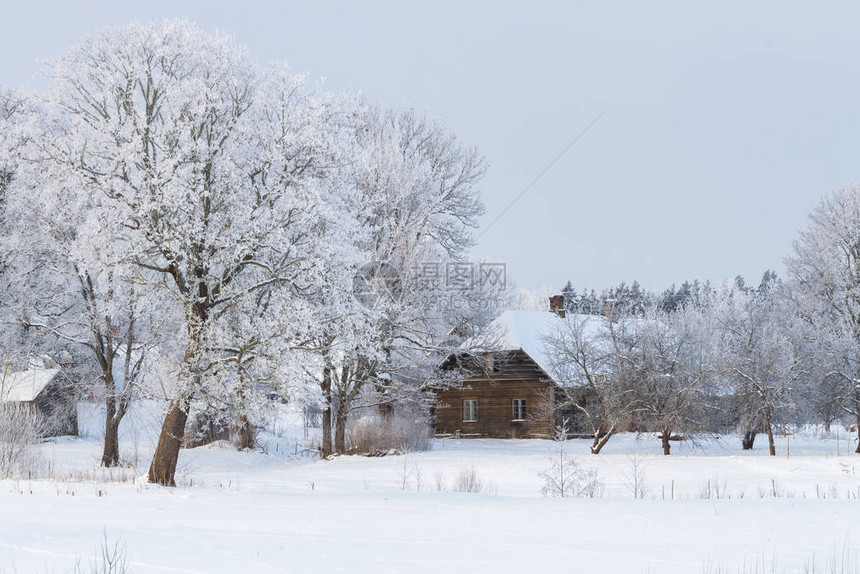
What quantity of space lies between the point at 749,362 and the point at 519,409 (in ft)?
40.7

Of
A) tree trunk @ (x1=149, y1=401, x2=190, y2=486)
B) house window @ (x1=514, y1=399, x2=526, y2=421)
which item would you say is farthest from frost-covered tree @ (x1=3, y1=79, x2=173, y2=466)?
house window @ (x1=514, y1=399, x2=526, y2=421)

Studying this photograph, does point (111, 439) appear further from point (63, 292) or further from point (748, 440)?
point (748, 440)

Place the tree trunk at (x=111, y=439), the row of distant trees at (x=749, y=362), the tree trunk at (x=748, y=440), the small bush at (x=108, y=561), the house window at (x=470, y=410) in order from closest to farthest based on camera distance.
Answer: the small bush at (x=108, y=561) < the tree trunk at (x=111, y=439) < the row of distant trees at (x=749, y=362) < the tree trunk at (x=748, y=440) < the house window at (x=470, y=410)

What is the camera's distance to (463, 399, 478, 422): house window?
40156 mm

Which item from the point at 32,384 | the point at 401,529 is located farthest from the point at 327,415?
the point at 401,529

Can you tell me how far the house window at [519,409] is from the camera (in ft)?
128

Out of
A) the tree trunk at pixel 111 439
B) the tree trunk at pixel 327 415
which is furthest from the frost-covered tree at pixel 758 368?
the tree trunk at pixel 111 439

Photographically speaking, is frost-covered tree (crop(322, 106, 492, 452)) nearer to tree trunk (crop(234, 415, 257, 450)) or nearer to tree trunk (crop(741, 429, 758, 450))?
tree trunk (crop(234, 415, 257, 450))

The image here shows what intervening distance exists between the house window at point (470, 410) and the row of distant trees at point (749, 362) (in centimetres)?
815

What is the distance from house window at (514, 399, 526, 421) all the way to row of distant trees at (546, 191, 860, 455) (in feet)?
20.0

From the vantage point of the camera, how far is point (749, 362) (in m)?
30.7

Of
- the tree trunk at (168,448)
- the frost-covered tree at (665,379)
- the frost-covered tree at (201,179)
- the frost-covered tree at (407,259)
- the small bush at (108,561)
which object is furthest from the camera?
the frost-covered tree at (665,379)

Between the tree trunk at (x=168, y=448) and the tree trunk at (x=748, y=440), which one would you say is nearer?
the tree trunk at (x=168, y=448)

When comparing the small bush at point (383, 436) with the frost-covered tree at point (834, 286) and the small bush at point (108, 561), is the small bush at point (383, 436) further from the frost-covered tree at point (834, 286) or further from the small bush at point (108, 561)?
the small bush at point (108, 561)
